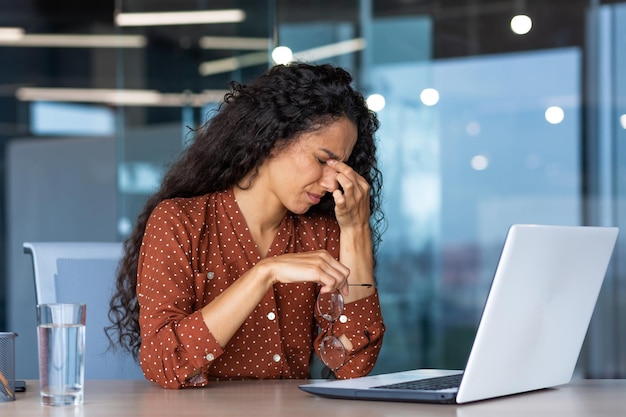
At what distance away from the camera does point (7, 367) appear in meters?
1.39

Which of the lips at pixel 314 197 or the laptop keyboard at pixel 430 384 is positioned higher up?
the lips at pixel 314 197

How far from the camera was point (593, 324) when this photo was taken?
4.29m

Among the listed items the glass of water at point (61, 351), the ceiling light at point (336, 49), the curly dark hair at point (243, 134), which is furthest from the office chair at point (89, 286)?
the ceiling light at point (336, 49)

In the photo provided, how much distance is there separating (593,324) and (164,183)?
2.77 m

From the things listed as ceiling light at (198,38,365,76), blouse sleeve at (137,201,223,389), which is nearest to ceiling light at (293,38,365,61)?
ceiling light at (198,38,365,76)

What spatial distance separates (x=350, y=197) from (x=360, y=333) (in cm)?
27

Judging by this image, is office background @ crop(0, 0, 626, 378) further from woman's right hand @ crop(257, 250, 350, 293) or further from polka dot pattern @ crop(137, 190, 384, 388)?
woman's right hand @ crop(257, 250, 350, 293)

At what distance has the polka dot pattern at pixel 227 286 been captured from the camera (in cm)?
171

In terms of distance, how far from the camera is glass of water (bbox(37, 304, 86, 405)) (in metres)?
1.30

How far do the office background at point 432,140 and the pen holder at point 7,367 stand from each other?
9.42 feet

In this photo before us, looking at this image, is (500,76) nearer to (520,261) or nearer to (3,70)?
(520,261)

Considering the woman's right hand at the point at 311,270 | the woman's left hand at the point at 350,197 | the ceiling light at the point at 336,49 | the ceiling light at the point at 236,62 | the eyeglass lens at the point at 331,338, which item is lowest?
the eyeglass lens at the point at 331,338

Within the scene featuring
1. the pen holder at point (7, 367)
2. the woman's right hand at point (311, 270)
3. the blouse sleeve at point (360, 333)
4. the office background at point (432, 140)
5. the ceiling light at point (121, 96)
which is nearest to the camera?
the pen holder at point (7, 367)

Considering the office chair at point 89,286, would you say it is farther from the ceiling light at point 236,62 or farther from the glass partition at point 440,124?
the ceiling light at point 236,62
